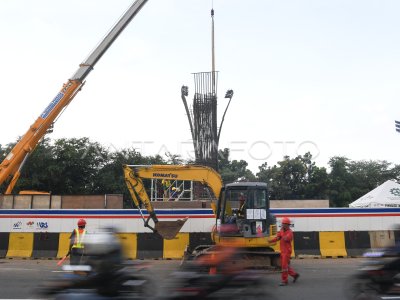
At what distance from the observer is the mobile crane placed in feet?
65.9

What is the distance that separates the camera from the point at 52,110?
808 inches

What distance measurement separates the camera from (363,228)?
17.7 meters

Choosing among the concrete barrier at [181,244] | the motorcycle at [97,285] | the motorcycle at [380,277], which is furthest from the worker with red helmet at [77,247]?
the concrete barrier at [181,244]

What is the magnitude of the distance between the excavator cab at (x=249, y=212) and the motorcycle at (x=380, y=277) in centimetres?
558

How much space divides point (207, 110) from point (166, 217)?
11.2 m

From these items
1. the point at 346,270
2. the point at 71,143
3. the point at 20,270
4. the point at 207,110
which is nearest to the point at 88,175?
the point at 71,143

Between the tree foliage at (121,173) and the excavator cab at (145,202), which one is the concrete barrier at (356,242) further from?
the tree foliage at (121,173)

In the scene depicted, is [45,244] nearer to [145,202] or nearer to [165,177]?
[145,202]

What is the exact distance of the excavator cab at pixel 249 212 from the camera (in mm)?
13086

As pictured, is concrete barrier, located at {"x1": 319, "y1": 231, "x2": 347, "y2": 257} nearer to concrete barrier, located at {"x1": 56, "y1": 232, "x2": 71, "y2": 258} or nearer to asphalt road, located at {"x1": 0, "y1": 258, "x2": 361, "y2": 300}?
asphalt road, located at {"x1": 0, "y1": 258, "x2": 361, "y2": 300}

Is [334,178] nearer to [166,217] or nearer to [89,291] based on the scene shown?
[166,217]

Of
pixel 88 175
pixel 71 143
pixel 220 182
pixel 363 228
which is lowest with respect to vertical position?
pixel 363 228

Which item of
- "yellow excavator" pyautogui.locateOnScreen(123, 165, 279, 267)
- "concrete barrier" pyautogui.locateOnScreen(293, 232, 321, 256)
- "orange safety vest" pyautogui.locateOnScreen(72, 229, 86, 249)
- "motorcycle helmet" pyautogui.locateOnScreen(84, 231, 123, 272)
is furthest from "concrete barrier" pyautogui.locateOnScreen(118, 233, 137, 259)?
"motorcycle helmet" pyautogui.locateOnScreen(84, 231, 123, 272)

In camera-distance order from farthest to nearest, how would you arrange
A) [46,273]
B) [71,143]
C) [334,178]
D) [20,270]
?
[334,178] → [71,143] → [20,270] → [46,273]
